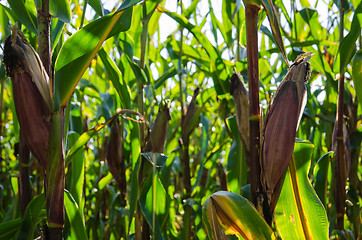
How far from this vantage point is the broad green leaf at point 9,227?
971 millimetres

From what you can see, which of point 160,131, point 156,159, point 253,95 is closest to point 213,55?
point 160,131

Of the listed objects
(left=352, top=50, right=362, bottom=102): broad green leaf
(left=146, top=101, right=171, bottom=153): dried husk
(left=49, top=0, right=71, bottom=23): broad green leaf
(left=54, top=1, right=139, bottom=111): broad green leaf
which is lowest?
(left=146, top=101, right=171, bottom=153): dried husk

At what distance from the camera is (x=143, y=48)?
1271 mm

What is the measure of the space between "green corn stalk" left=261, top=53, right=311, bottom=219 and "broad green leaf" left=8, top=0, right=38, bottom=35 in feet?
1.88

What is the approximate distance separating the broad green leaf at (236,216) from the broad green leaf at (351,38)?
0.59 metres

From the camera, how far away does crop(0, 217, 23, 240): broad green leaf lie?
971 mm

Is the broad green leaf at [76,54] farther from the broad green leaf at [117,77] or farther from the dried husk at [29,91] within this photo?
the broad green leaf at [117,77]

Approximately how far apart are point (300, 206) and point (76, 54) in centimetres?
57

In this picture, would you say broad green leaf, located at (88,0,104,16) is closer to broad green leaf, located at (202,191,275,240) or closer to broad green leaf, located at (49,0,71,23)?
broad green leaf, located at (49,0,71,23)

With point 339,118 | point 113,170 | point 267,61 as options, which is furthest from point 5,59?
point 267,61

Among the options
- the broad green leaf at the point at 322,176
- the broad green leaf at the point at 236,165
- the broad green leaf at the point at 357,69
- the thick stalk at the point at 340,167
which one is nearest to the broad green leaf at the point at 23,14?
the broad green leaf at the point at 236,165

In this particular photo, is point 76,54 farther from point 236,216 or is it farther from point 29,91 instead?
point 236,216

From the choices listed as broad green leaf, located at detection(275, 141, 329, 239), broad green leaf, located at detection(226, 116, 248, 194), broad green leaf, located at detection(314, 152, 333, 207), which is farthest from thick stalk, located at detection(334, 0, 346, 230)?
broad green leaf, located at detection(275, 141, 329, 239)

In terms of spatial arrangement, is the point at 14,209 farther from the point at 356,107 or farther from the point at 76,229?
the point at 356,107
